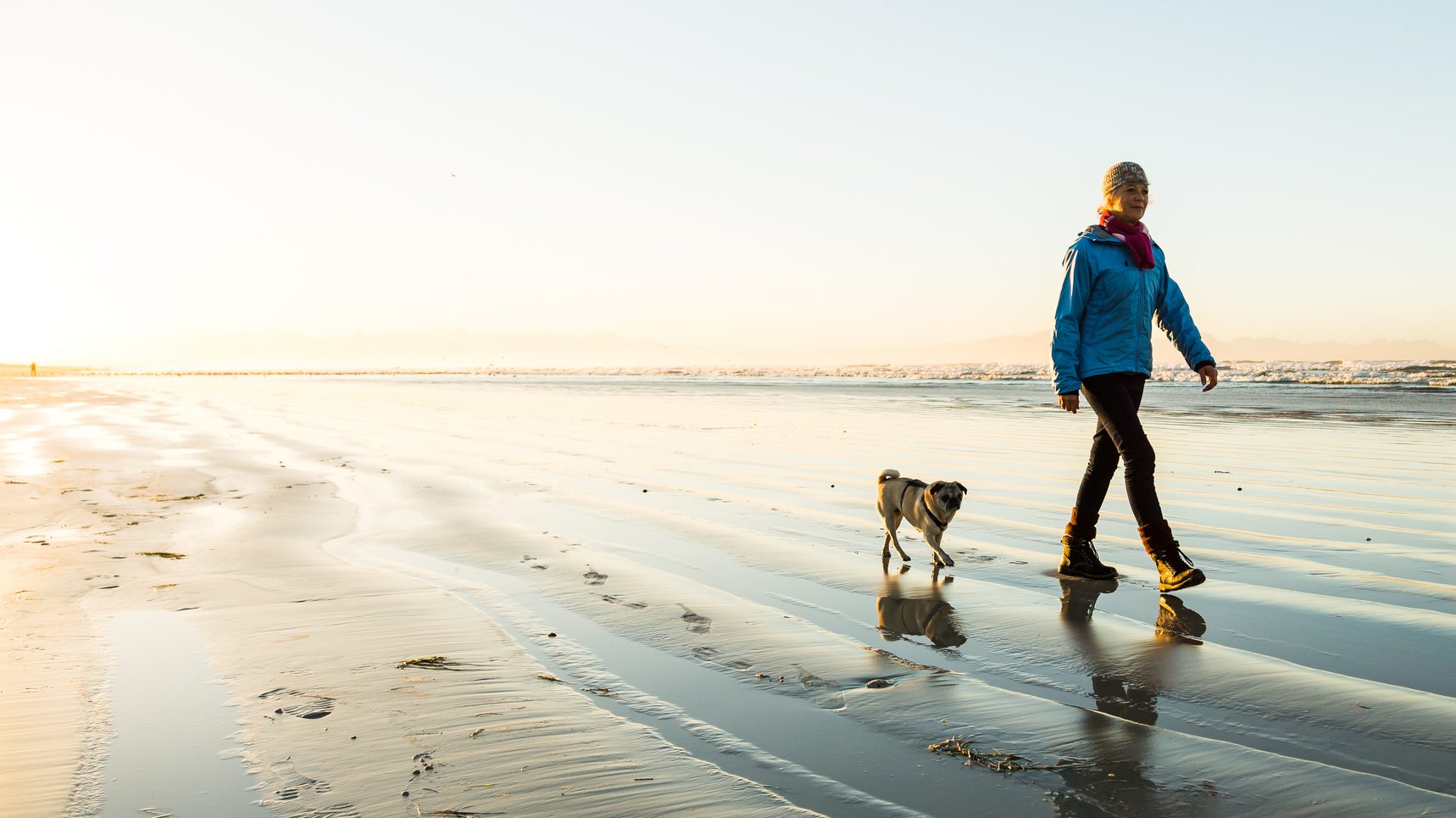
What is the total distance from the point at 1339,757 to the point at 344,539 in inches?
246

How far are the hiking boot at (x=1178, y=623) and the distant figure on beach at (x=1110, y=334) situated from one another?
618 mm

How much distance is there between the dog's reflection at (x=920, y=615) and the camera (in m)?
4.42

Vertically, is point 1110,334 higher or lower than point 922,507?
higher

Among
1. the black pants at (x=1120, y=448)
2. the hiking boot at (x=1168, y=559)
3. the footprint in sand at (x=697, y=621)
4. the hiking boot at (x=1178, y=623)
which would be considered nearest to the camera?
the hiking boot at (x=1178, y=623)

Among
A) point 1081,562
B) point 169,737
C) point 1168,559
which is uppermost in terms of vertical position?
point 1168,559

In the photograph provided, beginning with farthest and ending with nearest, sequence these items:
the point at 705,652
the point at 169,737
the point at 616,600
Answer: the point at 616,600
the point at 705,652
the point at 169,737

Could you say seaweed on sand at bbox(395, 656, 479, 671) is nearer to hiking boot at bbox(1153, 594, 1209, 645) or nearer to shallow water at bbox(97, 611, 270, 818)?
shallow water at bbox(97, 611, 270, 818)

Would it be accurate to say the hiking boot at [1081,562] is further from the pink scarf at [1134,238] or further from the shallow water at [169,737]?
the shallow water at [169,737]

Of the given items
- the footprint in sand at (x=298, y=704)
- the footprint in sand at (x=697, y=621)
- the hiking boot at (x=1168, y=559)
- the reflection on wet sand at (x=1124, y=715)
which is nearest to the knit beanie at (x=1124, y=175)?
the hiking boot at (x=1168, y=559)

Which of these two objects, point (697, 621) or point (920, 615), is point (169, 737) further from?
point (920, 615)

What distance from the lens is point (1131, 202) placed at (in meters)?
5.61

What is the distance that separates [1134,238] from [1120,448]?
134 cm

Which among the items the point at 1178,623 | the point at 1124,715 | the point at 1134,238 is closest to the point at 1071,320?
the point at 1134,238

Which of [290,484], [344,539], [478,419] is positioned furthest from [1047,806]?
[478,419]
